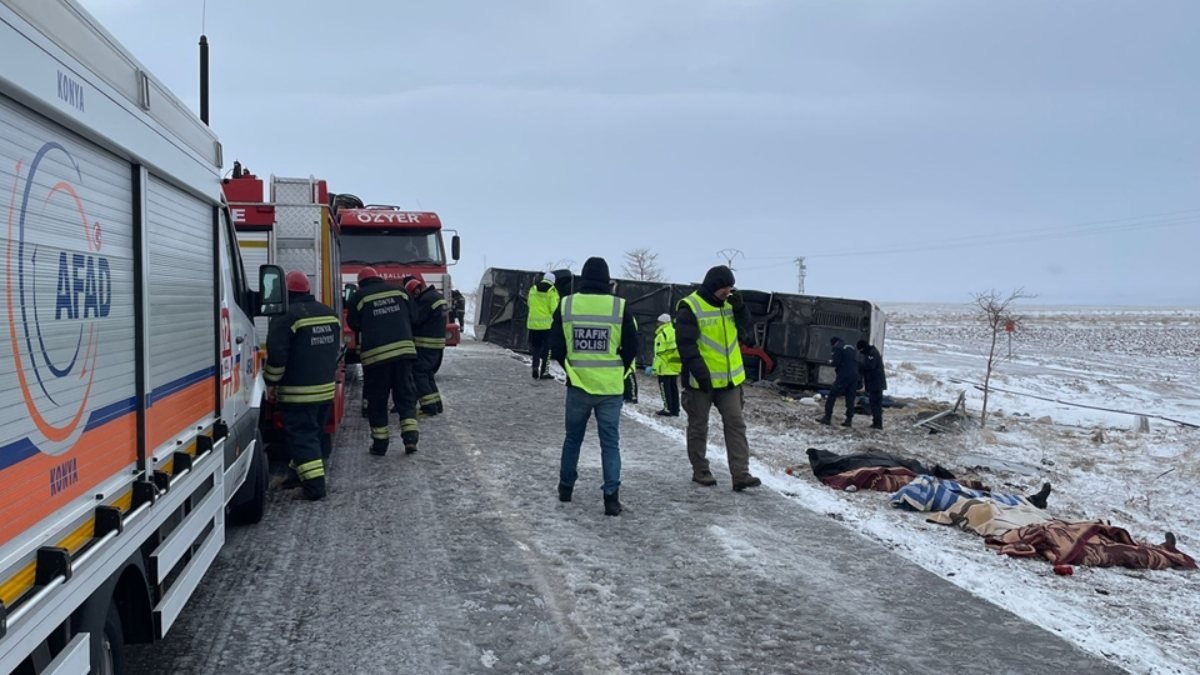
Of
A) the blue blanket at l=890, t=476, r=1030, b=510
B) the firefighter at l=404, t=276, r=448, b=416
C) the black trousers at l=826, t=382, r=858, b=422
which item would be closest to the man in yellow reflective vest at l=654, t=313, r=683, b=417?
the firefighter at l=404, t=276, r=448, b=416

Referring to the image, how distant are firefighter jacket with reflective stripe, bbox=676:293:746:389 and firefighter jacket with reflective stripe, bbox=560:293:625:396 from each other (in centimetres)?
92

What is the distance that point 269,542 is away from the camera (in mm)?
6098

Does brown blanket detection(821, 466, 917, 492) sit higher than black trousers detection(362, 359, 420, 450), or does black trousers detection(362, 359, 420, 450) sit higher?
black trousers detection(362, 359, 420, 450)

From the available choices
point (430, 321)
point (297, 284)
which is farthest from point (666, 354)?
point (297, 284)

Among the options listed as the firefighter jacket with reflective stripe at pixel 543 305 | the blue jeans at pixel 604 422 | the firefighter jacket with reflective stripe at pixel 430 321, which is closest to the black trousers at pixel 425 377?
the firefighter jacket with reflective stripe at pixel 430 321

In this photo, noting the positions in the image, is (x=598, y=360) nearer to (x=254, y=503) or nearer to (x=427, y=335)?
(x=254, y=503)

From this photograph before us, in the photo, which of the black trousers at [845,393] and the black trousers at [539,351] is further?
the black trousers at [539,351]

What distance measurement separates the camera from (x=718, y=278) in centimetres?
749

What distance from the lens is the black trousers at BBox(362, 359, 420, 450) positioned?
8.63 m

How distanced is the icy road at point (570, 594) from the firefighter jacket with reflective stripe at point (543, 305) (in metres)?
6.90

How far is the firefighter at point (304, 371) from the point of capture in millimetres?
6898

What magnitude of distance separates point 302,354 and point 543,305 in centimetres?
779

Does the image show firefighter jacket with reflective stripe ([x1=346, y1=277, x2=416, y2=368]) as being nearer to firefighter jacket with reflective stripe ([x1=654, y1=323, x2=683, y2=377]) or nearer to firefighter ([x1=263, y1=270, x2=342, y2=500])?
firefighter ([x1=263, y1=270, x2=342, y2=500])

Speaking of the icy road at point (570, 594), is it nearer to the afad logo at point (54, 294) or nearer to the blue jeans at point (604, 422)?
the blue jeans at point (604, 422)
